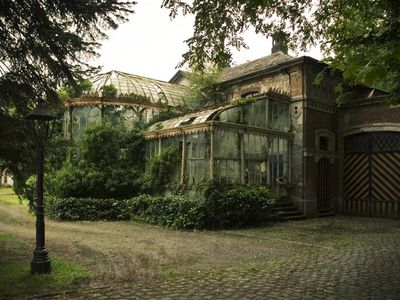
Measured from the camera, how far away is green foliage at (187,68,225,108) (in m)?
22.0

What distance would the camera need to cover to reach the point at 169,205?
527 inches

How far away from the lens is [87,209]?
1455 centimetres

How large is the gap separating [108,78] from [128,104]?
110 inches

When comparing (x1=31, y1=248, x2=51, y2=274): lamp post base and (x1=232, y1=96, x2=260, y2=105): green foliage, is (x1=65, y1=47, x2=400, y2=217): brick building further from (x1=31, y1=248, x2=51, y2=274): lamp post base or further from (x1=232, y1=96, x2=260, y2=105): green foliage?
(x1=31, y1=248, x2=51, y2=274): lamp post base

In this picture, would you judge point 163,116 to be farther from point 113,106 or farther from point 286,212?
point 286,212

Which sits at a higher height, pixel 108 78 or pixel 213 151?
pixel 108 78

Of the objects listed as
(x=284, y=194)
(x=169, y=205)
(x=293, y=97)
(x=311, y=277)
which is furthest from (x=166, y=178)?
(x=311, y=277)

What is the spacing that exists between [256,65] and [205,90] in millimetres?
3334

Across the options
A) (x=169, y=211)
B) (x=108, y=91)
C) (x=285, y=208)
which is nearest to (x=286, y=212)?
(x=285, y=208)

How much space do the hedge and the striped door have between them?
21.1 feet

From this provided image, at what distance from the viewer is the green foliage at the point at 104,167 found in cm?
1548

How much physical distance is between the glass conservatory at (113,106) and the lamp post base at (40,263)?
12360mm

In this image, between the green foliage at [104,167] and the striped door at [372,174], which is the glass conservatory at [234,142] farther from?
the striped door at [372,174]

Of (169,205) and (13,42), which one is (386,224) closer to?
(169,205)
